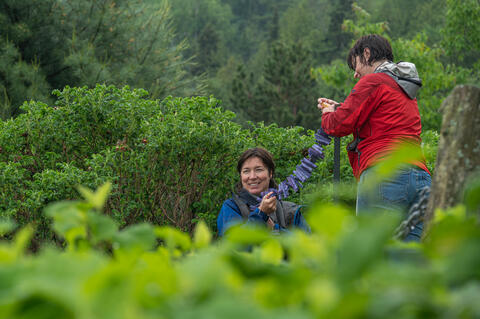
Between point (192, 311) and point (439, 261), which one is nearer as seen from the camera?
point (192, 311)

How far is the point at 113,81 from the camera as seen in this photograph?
10930 mm

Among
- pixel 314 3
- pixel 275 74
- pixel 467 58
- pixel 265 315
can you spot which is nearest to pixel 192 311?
pixel 265 315

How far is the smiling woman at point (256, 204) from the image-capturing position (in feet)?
11.0

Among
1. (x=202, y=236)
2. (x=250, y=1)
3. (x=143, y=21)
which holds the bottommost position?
(x=250, y=1)

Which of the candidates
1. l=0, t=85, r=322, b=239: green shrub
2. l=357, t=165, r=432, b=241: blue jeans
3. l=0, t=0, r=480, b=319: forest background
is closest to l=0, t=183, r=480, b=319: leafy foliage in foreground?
l=0, t=0, r=480, b=319: forest background

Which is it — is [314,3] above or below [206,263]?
below

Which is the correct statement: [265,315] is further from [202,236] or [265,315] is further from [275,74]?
[275,74]

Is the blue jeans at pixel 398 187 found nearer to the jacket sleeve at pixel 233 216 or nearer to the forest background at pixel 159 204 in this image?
the forest background at pixel 159 204

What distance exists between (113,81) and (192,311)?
1097 cm

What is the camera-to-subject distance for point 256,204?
3605 mm

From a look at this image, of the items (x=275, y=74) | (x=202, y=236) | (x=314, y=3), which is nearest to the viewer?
(x=202, y=236)

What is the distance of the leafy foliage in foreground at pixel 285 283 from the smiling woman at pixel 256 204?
253 cm

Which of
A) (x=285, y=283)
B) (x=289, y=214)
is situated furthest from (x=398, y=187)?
(x=285, y=283)

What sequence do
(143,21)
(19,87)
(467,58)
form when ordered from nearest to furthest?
(19,87)
(143,21)
(467,58)
